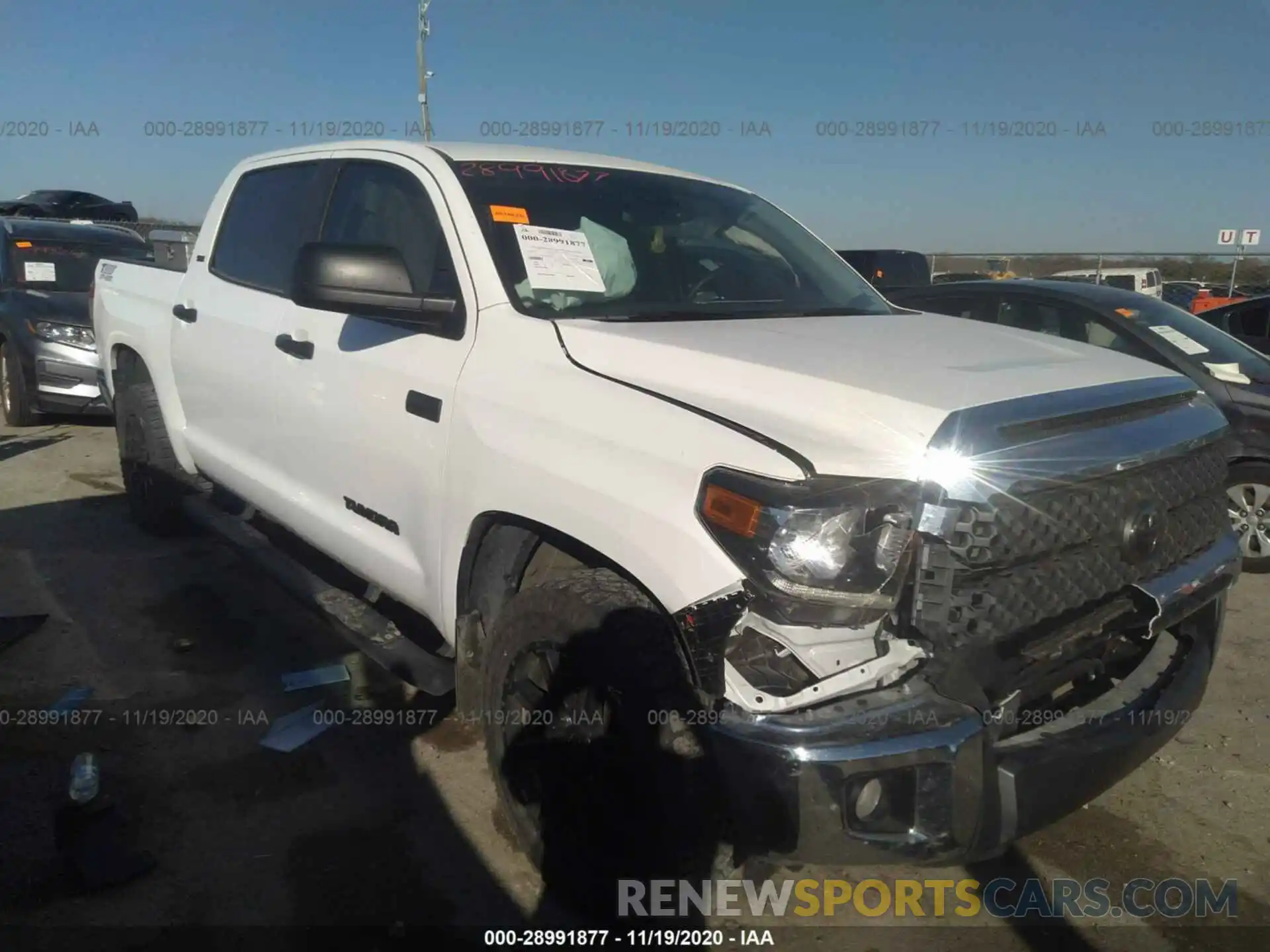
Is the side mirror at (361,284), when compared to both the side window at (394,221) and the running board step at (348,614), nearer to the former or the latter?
the side window at (394,221)

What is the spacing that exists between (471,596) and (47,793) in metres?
1.53

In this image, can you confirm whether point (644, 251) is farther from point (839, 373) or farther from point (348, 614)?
point (348, 614)

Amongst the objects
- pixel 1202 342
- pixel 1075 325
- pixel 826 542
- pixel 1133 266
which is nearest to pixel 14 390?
pixel 1075 325

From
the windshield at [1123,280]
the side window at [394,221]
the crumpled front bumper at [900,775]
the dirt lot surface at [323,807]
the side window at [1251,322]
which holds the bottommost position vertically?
the dirt lot surface at [323,807]

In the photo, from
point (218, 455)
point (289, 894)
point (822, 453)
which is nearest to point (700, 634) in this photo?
point (822, 453)

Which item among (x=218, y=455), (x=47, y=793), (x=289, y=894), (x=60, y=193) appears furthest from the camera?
(x=60, y=193)

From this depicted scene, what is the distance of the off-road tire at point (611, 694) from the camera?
2088 mm

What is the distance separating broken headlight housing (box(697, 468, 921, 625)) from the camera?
Result: 1.96 metres

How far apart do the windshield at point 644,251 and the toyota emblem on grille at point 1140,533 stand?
1.27m

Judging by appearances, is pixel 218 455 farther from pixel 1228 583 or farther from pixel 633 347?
→ pixel 1228 583

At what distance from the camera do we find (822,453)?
6.66 feet

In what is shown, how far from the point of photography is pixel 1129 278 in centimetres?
1805

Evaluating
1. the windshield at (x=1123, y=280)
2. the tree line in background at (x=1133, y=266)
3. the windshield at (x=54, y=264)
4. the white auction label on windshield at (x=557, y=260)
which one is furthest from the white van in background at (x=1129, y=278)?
the white auction label on windshield at (x=557, y=260)

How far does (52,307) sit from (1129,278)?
679 inches
